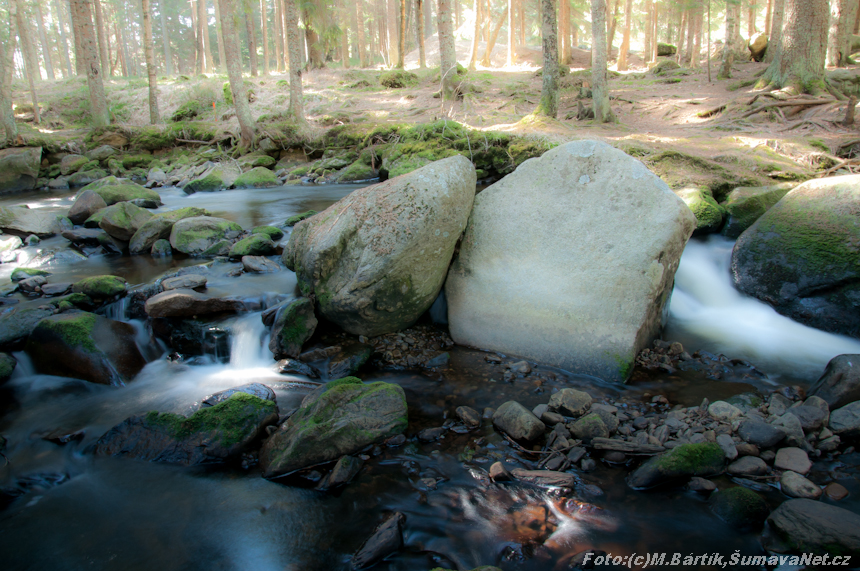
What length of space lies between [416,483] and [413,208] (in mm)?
2655

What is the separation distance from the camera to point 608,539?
9.59ft

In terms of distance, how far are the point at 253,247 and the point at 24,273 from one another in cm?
317

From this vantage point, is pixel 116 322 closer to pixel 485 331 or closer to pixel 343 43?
pixel 485 331

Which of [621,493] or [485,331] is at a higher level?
[485,331]

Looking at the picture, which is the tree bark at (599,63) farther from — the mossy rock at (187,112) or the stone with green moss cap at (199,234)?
the mossy rock at (187,112)

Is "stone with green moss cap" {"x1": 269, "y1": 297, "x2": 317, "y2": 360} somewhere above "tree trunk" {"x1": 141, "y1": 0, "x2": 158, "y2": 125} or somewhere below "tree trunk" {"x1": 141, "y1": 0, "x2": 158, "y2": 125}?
below

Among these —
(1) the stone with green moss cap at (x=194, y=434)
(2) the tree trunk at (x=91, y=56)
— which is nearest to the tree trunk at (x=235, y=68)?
(2) the tree trunk at (x=91, y=56)

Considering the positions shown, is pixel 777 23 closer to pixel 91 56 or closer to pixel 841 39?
pixel 841 39

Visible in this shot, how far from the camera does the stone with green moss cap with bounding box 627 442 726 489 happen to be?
3301 mm

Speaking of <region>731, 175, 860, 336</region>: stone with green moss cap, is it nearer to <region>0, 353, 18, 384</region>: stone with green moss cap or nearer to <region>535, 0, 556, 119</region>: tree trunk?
<region>0, 353, 18, 384</region>: stone with green moss cap

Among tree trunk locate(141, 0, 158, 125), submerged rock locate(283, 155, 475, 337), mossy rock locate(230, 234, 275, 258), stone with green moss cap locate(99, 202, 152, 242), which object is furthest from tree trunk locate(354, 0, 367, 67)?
submerged rock locate(283, 155, 475, 337)

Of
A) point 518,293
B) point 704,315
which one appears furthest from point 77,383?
point 704,315

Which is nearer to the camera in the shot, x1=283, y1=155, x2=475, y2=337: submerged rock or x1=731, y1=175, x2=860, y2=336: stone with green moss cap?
x1=283, y1=155, x2=475, y2=337: submerged rock

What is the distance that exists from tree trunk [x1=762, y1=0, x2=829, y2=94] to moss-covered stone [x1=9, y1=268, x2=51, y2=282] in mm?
16918
